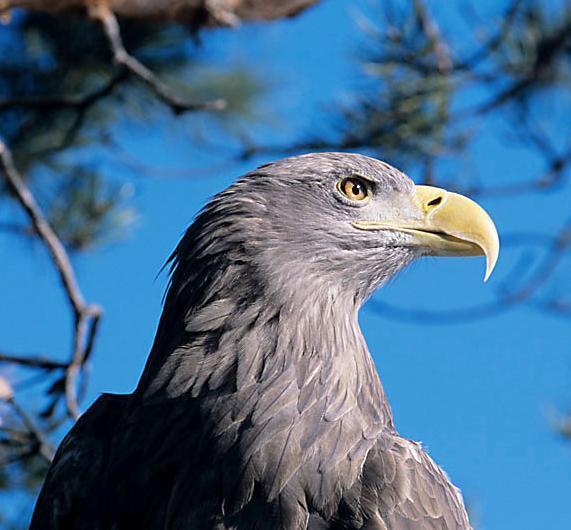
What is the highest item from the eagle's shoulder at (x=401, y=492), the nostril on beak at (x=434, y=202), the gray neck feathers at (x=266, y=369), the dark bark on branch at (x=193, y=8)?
the dark bark on branch at (x=193, y=8)

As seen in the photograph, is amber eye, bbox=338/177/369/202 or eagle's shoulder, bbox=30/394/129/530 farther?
amber eye, bbox=338/177/369/202

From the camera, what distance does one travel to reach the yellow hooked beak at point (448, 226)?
4539mm

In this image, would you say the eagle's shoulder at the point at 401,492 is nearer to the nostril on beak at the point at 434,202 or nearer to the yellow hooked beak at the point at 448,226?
the yellow hooked beak at the point at 448,226

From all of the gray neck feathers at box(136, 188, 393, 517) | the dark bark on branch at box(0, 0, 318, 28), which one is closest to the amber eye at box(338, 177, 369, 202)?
the gray neck feathers at box(136, 188, 393, 517)

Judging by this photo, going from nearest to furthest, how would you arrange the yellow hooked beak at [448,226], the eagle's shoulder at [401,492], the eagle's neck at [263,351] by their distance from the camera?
the eagle's shoulder at [401,492]
the eagle's neck at [263,351]
the yellow hooked beak at [448,226]

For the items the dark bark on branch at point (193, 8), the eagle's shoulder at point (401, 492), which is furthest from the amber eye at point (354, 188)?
the dark bark on branch at point (193, 8)

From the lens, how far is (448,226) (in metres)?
4.59

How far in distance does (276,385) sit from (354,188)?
0.80 m

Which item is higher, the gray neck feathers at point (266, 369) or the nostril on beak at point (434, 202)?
the nostril on beak at point (434, 202)

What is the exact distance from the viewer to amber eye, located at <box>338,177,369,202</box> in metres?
4.65

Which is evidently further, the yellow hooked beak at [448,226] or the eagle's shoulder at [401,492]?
the yellow hooked beak at [448,226]

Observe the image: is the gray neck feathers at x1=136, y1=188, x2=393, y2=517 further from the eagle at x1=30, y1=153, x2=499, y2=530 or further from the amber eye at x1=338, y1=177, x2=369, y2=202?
the amber eye at x1=338, y1=177, x2=369, y2=202

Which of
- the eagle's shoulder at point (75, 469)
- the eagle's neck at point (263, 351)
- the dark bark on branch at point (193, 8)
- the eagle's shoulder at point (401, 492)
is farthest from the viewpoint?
the dark bark on branch at point (193, 8)

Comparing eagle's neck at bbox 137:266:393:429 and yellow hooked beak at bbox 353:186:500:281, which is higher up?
yellow hooked beak at bbox 353:186:500:281
